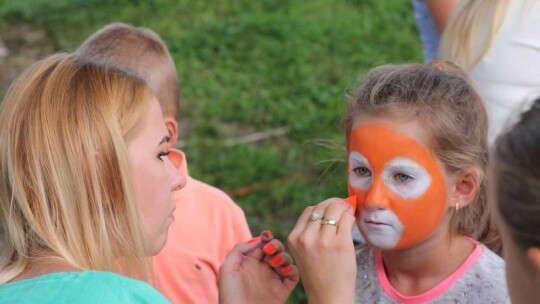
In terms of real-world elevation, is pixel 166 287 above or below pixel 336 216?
below

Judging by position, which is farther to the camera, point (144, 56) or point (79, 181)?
point (144, 56)

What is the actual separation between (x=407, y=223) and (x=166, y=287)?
0.88m

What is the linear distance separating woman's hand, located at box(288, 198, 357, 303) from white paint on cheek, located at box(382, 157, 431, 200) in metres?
0.18

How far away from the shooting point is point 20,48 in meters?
7.15

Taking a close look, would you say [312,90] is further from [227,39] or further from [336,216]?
[336,216]

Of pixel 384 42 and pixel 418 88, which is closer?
pixel 418 88

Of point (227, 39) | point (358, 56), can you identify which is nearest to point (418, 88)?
point (358, 56)

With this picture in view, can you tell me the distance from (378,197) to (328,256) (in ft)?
0.78

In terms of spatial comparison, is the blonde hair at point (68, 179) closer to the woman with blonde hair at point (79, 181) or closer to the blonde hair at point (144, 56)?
the woman with blonde hair at point (79, 181)

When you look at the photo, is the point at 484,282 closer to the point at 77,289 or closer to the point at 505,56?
the point at 505,56

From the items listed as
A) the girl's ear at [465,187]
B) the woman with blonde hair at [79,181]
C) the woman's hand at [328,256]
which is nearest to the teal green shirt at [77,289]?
the woman with blonde hair at [79,181]

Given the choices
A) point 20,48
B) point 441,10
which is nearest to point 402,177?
point 441,10

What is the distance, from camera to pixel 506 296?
7.68 ft

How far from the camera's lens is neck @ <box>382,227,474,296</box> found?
7.93 ft
